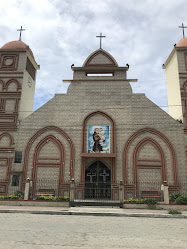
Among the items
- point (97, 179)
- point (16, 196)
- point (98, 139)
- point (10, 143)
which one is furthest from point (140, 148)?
point (10, 143)

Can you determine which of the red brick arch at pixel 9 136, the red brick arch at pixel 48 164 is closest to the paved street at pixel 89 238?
the red brick arch at pixel 48 164

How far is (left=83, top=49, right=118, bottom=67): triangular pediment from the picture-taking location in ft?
77.0

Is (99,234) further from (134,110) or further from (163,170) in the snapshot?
(134,110)

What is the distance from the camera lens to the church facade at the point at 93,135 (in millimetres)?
19547

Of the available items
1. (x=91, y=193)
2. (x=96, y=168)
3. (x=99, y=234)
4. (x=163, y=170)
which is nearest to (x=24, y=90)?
(x=96, y=168)

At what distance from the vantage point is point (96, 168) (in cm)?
2042

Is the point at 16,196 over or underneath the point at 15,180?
underneath

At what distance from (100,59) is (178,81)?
8.77m

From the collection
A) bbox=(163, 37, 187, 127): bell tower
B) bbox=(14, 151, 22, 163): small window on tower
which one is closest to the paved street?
bbox=(14, 151, 22, 163): small window on tower

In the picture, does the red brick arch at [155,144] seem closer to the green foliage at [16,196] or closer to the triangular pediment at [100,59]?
the triangular pediment at [100,59]

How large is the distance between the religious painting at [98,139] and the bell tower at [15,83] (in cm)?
773

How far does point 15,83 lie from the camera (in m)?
23.3

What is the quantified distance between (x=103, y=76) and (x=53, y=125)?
296 inches

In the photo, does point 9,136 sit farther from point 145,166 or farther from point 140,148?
point 145,166
